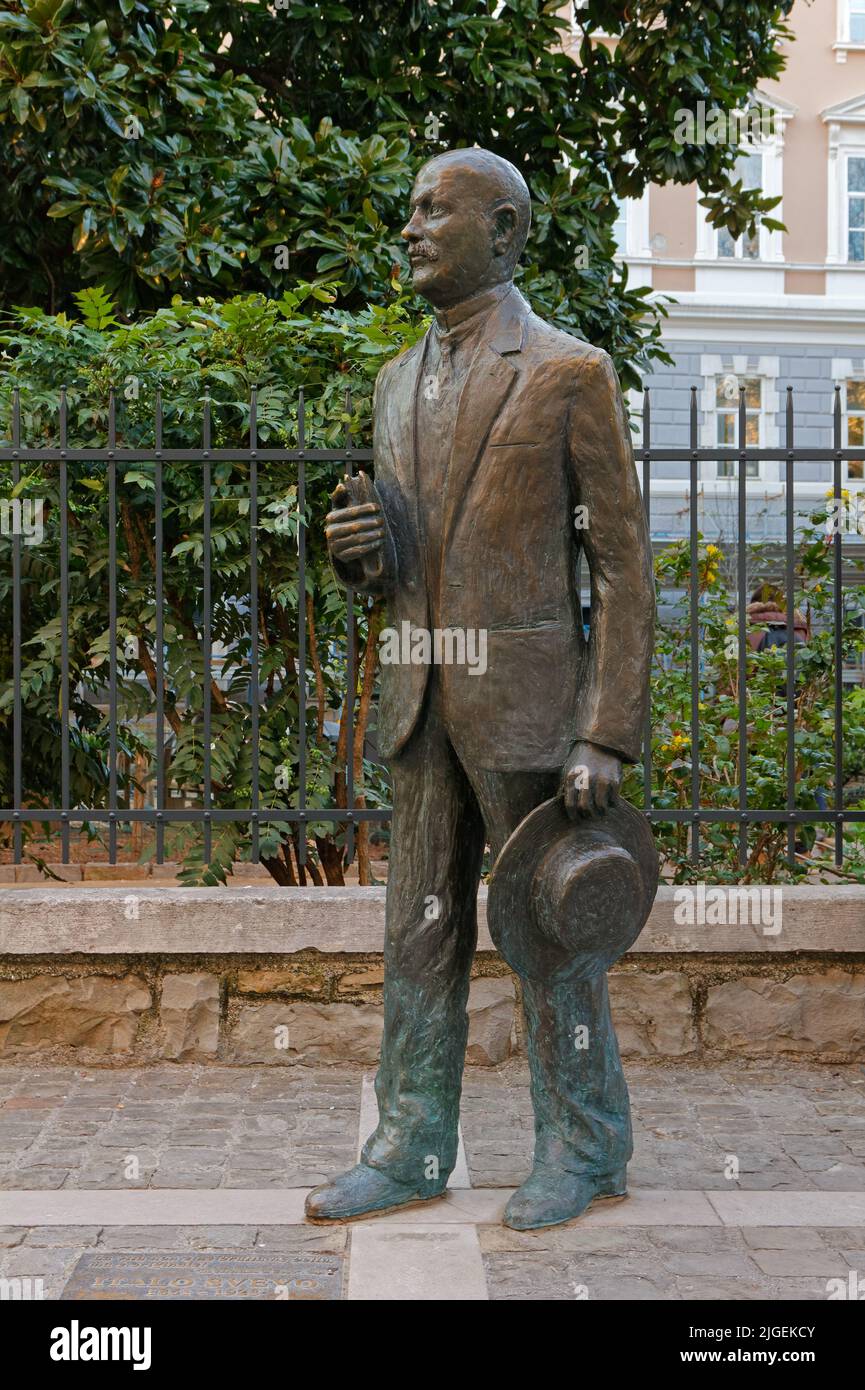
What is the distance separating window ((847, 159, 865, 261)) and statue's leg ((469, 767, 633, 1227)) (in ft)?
78.4

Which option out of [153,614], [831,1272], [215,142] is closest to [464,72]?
[215,142]

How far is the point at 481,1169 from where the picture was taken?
13.4ft

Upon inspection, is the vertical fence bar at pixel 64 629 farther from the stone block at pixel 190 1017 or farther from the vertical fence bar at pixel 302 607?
the vertical fence bar at pixel 302 607

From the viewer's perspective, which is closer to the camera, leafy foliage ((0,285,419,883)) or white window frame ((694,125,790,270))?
leafy foliage ((0,285,419,883))

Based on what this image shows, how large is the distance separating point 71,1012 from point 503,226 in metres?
3.25

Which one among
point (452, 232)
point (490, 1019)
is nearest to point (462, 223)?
point (452, 232)

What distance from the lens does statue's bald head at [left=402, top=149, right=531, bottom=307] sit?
3.46m

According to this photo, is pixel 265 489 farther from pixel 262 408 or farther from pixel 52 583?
pixel 52 583

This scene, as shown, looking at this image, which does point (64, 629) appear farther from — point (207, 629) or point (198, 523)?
point (198, 523)

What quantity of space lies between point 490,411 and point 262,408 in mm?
2459

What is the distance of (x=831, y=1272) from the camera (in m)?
3.31

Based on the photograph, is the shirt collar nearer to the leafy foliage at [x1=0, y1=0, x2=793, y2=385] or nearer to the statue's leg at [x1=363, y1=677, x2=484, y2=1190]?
the statue's leg at [x1=363, y1=677, x2=484, y2=1190]

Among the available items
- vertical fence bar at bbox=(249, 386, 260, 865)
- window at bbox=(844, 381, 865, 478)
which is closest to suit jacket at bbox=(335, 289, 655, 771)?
vertical fence bar at bbox=(249, 386, 260, 865)

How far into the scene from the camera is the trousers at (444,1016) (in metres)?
3.65
